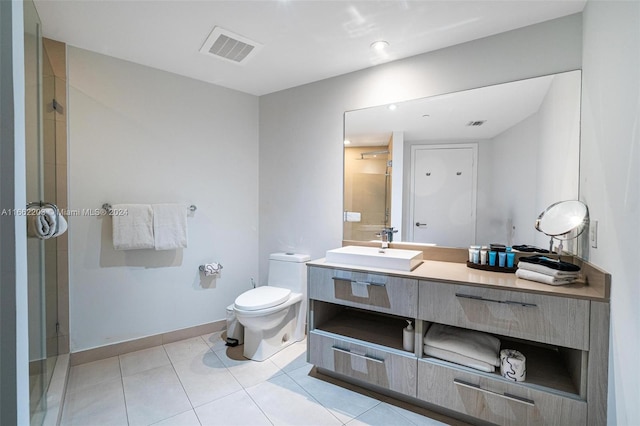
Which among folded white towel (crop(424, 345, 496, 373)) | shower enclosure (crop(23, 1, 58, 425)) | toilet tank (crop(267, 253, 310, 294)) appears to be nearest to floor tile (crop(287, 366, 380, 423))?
folded white towel (crop(424, 345, 496, 373))

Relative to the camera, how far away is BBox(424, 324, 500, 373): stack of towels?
1.62 metres

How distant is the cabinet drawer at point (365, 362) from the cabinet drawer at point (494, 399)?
8cm

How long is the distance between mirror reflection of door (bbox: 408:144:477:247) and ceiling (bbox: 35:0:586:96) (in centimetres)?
75

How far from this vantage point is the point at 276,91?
307 centimetres

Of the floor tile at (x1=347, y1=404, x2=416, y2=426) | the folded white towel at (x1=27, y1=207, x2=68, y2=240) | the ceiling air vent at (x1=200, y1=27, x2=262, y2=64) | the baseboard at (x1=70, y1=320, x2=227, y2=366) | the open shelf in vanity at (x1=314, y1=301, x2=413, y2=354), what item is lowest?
the floor tile at (x1=347, y1=404, x2=416, y2=426)

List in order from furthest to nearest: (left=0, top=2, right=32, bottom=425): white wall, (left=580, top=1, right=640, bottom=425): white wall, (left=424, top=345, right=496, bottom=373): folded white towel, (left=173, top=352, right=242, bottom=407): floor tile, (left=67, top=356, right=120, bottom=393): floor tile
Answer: (left=67, top=356, right=120, bottom=393): floor tile, (left=173, top=352, right=242, bottom=407): floor tile, (left=424, top=345, right=496, bottom=373): folded white towel, (left=580, top=1, right=640, bottom=425): white wall, (left=0, top=2, right=32, bottom=425): white wall

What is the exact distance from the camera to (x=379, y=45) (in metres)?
2.12

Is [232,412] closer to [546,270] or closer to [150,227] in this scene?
[150,227]

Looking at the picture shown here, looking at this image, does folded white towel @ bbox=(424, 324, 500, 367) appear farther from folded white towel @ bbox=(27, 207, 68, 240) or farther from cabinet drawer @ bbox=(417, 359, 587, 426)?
folded white towel @ bbox=(27, 207, 68, 240)

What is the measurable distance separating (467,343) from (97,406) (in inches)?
87.0

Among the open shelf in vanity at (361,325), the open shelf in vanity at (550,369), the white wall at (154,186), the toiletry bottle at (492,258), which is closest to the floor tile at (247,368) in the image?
the open shelf in vanity at (361,325)

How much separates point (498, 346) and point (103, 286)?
2.75m

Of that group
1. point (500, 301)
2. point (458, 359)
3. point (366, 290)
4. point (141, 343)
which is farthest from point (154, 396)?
point (500, 301)

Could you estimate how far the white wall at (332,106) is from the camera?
6.10 ft
